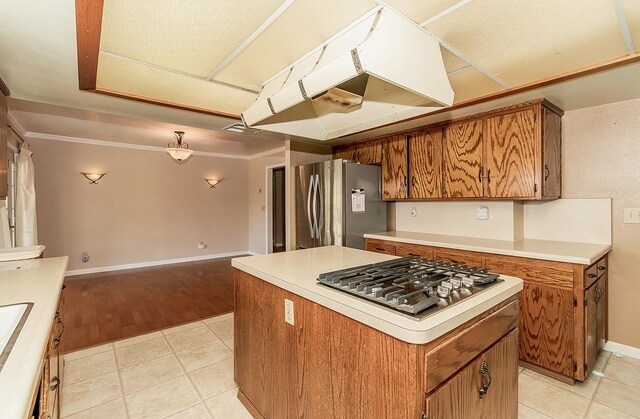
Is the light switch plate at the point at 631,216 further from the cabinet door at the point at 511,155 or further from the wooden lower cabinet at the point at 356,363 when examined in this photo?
the wooden lower cabinet at the point at 356,363

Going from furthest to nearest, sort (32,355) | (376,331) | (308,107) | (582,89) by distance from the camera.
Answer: (582,89) → (308,107) → (376,331) → (32,355)

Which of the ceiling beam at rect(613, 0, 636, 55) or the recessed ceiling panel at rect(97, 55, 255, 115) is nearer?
the ceiling beam at rect(613, 0, 636, 55)

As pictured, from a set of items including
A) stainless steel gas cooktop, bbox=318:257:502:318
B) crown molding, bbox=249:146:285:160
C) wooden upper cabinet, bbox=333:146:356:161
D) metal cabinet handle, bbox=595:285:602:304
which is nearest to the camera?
stainless steel gas cooktop, bbox=318:257:502:318

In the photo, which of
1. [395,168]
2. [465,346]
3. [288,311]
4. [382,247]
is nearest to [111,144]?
[395,168]

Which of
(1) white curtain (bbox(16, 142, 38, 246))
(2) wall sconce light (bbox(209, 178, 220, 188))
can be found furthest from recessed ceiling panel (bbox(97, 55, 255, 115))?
(2) wall sconce light (bbox(209, 178, 220, 188))

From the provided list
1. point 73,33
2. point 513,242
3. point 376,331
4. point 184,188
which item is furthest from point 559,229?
point 184,188

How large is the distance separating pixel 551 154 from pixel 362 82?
1973mm

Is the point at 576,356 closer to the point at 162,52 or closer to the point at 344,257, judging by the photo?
the point at 344,257

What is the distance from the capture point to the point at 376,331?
102cm

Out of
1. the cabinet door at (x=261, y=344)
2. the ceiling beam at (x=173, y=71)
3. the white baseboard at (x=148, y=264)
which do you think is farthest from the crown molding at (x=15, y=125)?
the cabinet door at (x=261, y=344)

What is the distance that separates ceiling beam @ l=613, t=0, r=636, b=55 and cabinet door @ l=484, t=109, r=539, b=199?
0.77 m

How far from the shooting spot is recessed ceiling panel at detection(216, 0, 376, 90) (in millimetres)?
1318

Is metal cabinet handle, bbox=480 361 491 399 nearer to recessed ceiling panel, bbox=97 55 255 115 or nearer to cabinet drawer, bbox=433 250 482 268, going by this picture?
cabinet drawer, bbox=433 250 482 268

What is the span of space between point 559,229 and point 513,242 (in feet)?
1.40
